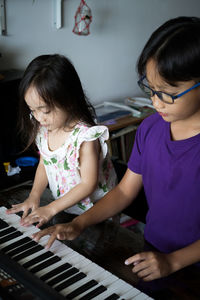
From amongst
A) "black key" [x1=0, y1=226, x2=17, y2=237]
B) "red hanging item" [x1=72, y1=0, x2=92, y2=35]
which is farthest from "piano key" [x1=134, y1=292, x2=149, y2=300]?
"red hanging item" [x1=72, y1=0, x2=92, y2=35]

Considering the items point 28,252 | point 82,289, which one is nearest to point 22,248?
point 28,252

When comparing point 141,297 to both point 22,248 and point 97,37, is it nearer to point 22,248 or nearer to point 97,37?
point 22,248

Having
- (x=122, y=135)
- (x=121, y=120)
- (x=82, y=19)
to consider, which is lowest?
(x=122, y=135)

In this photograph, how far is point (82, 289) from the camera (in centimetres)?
100

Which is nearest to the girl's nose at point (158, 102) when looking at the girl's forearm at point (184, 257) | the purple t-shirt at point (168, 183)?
the purple t-shirt at point (168, 183)

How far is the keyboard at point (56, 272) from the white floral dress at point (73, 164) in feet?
1.48

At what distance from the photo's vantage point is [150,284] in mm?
1072

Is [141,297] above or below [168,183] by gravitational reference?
below

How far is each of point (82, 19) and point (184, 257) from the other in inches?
98.9

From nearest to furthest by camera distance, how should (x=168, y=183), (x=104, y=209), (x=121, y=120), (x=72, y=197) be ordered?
(x=168, y=183) → (x=104, y=209) → (x=72, y=197) → (x=121, y=120)

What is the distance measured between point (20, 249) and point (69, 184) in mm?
557

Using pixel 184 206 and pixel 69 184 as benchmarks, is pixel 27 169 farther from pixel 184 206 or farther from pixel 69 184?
pixel 184 206

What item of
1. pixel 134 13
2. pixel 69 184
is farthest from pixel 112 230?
pixel 134 13

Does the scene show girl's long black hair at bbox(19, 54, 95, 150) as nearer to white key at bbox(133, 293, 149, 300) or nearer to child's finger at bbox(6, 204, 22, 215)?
child's finger at bbox(6, 204, 22, 215)
